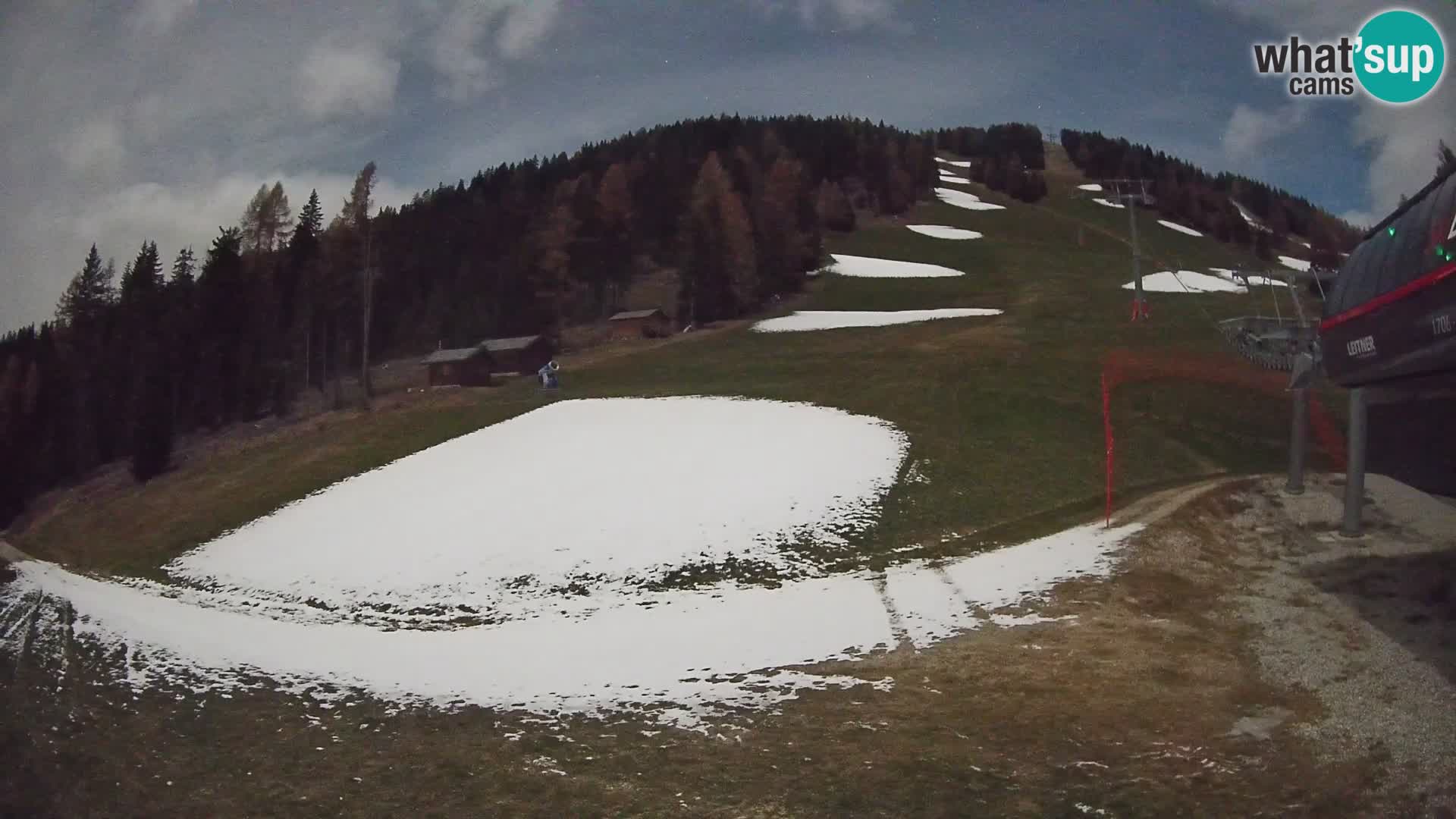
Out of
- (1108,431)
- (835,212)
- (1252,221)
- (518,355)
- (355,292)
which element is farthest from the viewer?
(1252,221)

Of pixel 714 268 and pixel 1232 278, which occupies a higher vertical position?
pixel 714 268

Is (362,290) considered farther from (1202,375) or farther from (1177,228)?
(1177,228)

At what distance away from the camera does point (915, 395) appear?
44.1m

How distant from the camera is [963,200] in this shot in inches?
5979

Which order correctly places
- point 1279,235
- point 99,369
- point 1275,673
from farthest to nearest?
1. point 1279,235
2. point 99,369
3. point 1275,673

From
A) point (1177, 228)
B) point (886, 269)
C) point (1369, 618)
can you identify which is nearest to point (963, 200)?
point (1177, 228)

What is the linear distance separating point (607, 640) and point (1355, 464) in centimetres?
1950

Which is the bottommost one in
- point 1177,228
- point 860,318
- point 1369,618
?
point 1369,618

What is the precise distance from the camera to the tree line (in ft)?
200

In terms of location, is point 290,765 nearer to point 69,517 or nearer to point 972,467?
→ point 972,467

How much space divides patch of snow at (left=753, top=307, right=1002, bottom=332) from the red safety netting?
19.0m

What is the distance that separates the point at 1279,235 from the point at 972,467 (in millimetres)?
132621

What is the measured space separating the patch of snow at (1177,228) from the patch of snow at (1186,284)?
50.0m

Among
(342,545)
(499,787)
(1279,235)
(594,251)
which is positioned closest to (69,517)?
(342,545)
